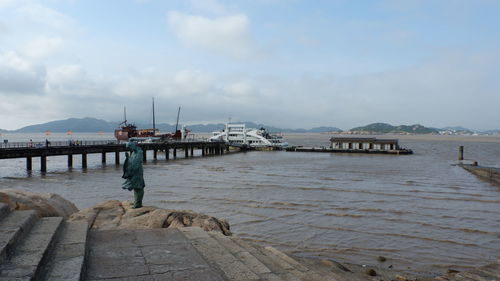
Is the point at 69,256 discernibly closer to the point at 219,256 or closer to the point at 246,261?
the point at 219,256

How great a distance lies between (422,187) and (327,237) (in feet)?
57.9

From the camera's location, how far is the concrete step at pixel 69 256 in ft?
15.6

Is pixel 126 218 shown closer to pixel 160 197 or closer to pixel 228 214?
pixel 228 214

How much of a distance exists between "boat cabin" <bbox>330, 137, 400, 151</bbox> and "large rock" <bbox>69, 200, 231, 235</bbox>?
233 feet

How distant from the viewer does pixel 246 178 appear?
108ft

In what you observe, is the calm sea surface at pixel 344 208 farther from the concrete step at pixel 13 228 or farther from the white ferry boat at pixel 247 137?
the white ferry boat at pixel 247 137

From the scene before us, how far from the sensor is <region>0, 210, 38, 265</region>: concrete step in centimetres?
492

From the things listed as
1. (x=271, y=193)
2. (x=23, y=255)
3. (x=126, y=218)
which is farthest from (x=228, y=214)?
(x=23, y=255)

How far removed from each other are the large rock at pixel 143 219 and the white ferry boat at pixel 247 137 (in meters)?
76.4

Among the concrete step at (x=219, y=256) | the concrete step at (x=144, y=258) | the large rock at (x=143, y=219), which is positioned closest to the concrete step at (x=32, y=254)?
the concrete step at (x=144, y=258)

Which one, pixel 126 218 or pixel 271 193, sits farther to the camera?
pixel 271 193

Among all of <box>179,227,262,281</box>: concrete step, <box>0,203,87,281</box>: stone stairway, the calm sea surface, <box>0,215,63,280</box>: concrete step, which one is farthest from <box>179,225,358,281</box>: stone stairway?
the calm sea surface

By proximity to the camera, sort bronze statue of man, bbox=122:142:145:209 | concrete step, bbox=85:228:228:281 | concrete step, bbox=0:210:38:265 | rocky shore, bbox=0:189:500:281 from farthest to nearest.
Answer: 1. bronze statue of man, bbox=122:142:145:209
2. rocky shore, bbox=0:189:500:281
3. concrete step, bbox=85:228:228:281
4. concrete step, bbox=0:210:38:265

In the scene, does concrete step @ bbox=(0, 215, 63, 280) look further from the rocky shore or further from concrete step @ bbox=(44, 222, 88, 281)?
the rocky shore
